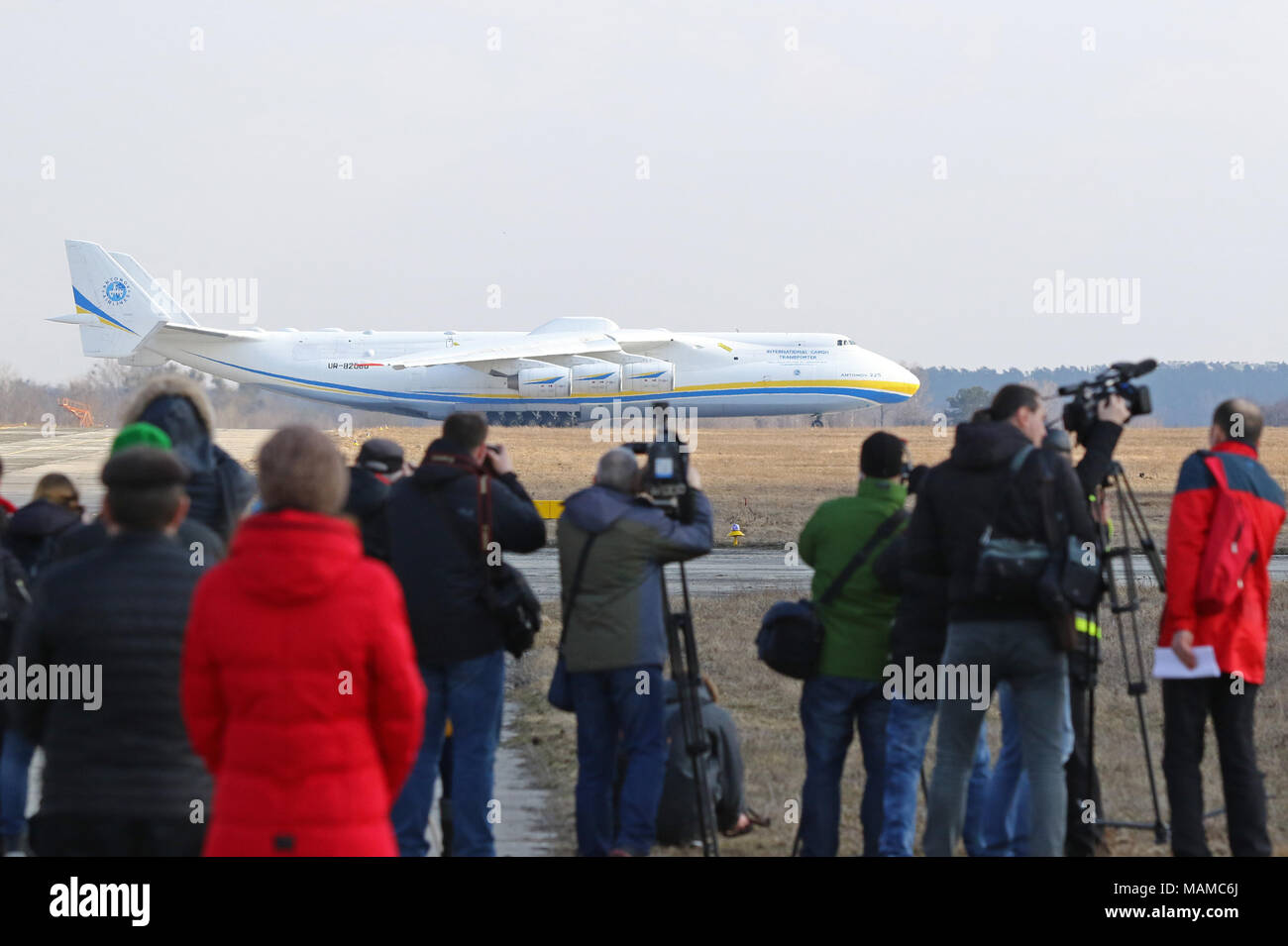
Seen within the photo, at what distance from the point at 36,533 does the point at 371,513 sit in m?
1.52

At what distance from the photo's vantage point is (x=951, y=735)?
5805mm

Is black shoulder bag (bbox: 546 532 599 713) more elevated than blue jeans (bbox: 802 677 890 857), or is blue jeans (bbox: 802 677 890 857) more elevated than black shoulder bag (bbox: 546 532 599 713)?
black shoulder bag (bbox: 546 532 599 713)

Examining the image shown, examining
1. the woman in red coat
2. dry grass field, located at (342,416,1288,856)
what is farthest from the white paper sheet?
the woman in red coat

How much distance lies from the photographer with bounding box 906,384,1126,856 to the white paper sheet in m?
0.55

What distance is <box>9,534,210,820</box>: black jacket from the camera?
13.2ft

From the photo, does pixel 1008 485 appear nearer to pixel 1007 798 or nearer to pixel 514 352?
pixel 1007 798

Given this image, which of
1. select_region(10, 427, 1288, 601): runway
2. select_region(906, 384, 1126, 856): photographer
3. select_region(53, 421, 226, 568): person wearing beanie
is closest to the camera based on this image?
select_region(53, 421, 226, 568): person wearing beanie

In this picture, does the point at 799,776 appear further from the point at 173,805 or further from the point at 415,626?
the point at 173,805

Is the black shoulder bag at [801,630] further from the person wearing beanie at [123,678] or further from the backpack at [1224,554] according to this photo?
the person wearing beanie at [123,678]

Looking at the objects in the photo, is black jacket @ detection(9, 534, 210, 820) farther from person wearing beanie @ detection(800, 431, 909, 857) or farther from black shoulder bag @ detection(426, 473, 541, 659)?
person wearing beanie @ detection(800, 431, 909, 857)

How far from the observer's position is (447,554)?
243 inches

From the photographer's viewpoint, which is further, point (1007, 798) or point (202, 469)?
point (1007, 798)
